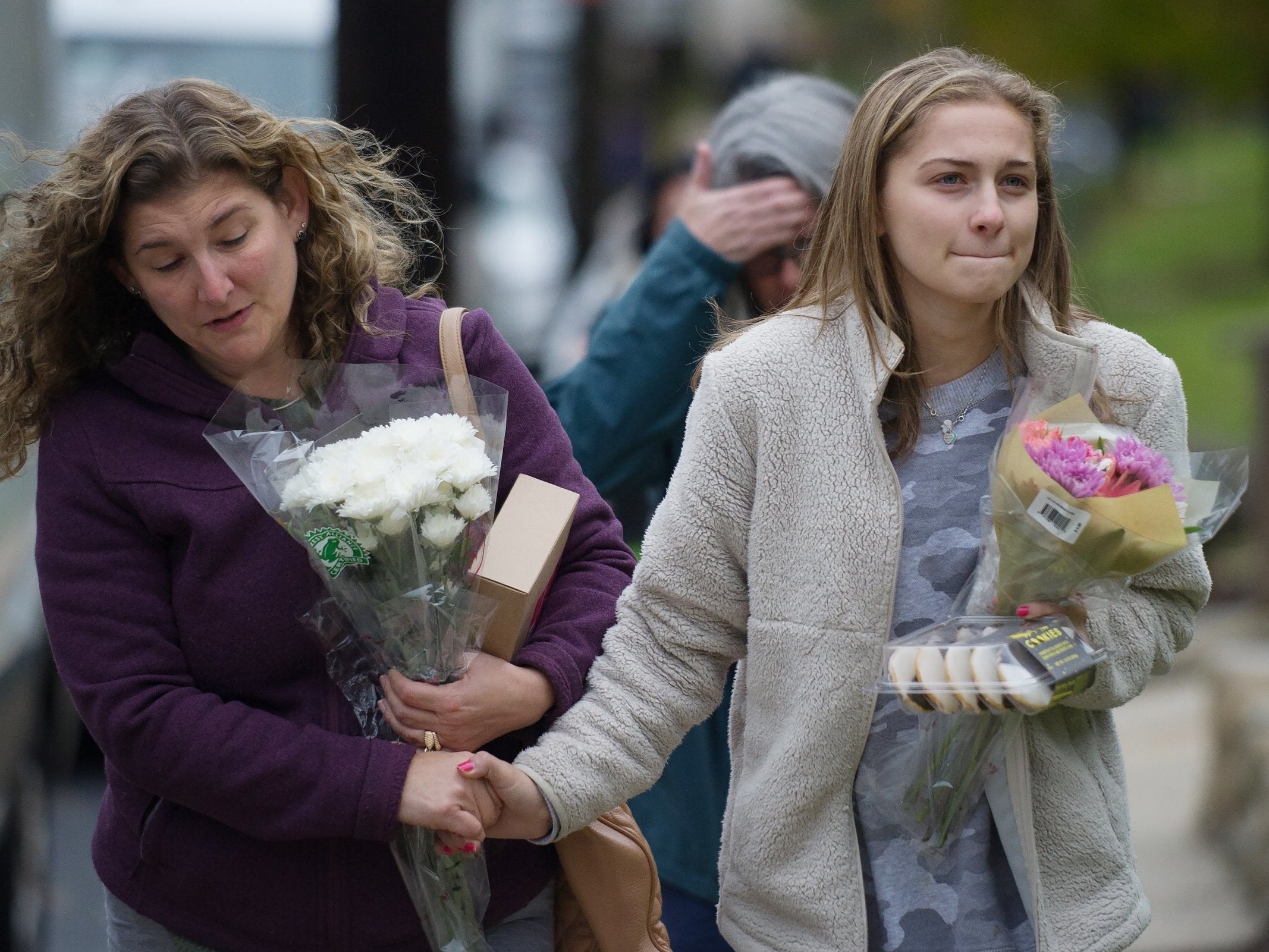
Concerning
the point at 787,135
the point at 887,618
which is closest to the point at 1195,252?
the point at 787,135

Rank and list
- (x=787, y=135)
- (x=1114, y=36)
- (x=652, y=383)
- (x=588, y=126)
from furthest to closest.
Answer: (x=1114, y=36) < (x=588, y=126) < (x=787, y=135) < (x=652, y=383)

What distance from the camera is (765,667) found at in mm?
2389

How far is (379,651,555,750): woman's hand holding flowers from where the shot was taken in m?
2.35

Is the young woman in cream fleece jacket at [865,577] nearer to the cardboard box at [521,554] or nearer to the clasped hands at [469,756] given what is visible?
the clasped hands at [469,756]

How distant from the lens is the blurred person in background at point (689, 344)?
9.92 feet

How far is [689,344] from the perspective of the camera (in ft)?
10.4

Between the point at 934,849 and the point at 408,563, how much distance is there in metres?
0.88

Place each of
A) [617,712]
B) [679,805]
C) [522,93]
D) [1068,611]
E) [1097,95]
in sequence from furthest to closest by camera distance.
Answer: [522,93]
[1097,95]
[679,805]
[617,712]
[1068,611]

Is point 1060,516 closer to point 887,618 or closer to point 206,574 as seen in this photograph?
point 887,618

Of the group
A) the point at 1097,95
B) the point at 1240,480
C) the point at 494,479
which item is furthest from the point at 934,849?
the point at 1097,95

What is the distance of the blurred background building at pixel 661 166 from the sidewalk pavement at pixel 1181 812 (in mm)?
17

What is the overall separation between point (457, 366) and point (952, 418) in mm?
781

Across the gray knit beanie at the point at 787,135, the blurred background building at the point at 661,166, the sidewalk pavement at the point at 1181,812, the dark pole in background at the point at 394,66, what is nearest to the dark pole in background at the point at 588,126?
the blurred background building at the point at 661,166

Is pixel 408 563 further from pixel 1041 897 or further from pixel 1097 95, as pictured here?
pixel 1097 95
